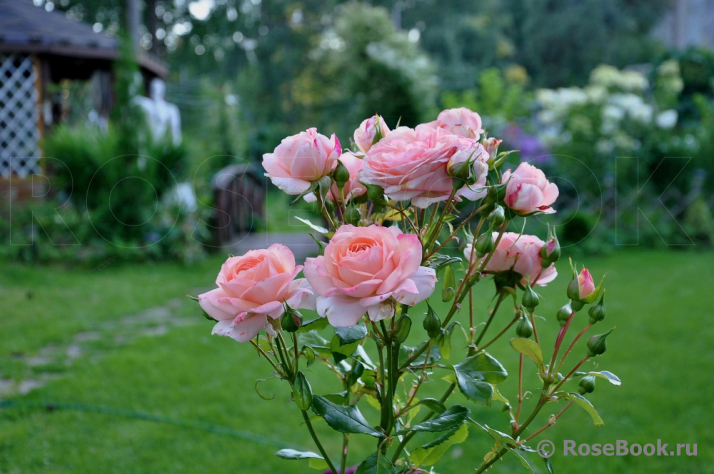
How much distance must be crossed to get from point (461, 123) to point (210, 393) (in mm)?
1991

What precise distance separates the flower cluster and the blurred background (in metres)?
0.40

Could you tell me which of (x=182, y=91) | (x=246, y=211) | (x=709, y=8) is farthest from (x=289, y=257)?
(x=709, y=8)

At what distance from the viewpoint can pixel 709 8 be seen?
16953mm

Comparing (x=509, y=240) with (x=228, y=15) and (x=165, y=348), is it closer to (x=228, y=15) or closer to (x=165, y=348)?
(x=165, y=348)

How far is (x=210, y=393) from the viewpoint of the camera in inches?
95.7

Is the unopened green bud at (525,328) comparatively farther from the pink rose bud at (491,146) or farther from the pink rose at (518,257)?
the pink rose bud at (491,146)

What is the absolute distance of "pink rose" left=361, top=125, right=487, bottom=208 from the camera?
0.60 metres

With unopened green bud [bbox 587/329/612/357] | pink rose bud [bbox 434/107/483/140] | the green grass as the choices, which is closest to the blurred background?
the green grass

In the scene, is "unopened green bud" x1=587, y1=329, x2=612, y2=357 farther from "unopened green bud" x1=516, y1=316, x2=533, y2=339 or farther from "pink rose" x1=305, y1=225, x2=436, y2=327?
"pink rose" x1=305, y1=225, x2=436, y2=327

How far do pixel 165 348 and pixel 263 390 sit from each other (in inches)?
28.9

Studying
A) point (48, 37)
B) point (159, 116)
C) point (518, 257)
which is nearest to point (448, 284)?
point (518, 257)

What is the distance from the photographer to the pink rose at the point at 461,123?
2.37 feet

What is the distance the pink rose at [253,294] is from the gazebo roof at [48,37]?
637 cm

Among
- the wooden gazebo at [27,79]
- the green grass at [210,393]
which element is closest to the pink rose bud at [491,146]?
the green grass at [210,393]
